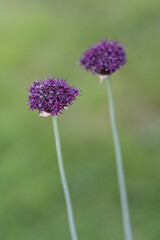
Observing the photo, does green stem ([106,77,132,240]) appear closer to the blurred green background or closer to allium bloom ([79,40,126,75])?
allium bloom ([79,40,126,75])

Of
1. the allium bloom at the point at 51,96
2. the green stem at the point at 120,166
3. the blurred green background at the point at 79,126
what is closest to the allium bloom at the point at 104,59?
the green stem at the point at 120,166

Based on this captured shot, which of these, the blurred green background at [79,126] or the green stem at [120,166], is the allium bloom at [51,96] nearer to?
the green stem at [120,166]

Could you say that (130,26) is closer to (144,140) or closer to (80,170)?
(144,140)


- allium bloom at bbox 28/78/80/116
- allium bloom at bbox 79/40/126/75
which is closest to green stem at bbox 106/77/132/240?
allium bloom at bbox 79/40/126/75

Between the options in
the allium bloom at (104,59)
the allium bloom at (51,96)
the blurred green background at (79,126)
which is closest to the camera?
the allium bloom at (51,96)

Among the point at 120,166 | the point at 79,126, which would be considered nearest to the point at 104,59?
the point at 120,166

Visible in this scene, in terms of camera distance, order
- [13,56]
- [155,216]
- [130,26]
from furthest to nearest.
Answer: [130,26]
[13,56]
[155,216]

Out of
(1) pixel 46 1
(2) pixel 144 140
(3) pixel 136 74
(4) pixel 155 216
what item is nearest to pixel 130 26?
(3) pixel 136 74
